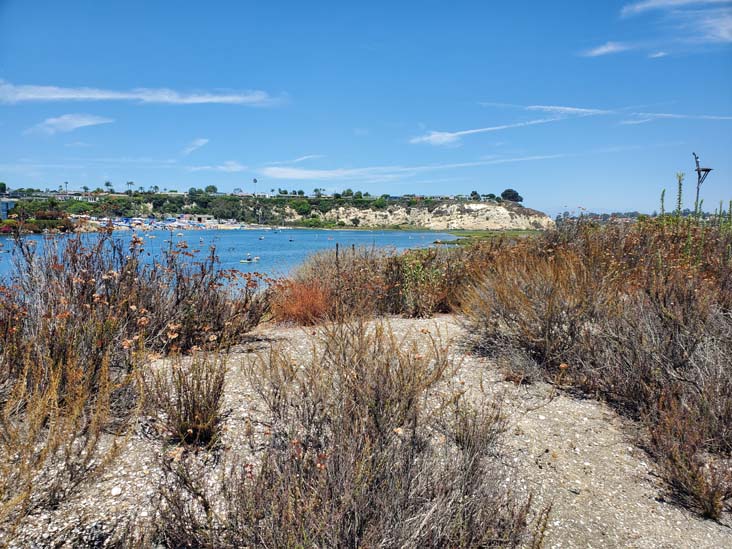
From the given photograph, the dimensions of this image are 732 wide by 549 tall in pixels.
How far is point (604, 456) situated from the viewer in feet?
12.5

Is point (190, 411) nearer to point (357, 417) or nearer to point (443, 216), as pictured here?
point (357, 417)

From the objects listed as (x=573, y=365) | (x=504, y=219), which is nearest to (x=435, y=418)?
(x=573, y=365)

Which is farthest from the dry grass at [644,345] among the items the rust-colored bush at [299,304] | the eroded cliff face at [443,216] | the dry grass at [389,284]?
the eroded cliff face at [443,216]

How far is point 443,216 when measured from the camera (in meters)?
102

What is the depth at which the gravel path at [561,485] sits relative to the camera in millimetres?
2723

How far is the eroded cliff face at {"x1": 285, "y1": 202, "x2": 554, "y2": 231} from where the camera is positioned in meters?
96.9

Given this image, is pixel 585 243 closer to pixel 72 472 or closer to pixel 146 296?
pixel 146 296

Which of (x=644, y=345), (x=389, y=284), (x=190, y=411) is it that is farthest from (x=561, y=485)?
(x=389, y=284)

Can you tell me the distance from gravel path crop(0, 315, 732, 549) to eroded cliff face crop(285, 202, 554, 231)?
9080 centimetres

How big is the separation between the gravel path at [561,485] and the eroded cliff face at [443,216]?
90.8 metres

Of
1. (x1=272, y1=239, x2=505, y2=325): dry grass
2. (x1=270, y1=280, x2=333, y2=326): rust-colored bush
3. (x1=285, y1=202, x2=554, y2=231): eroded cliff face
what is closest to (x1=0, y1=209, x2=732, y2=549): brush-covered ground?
(x1=270, y1=280, x2=333, y2=326): rust-colored bush

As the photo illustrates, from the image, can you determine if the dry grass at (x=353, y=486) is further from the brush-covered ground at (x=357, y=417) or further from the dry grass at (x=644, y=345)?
the dry grass at (x=644, y=345)

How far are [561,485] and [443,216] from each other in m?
101

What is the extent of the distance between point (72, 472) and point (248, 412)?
1.33 m
